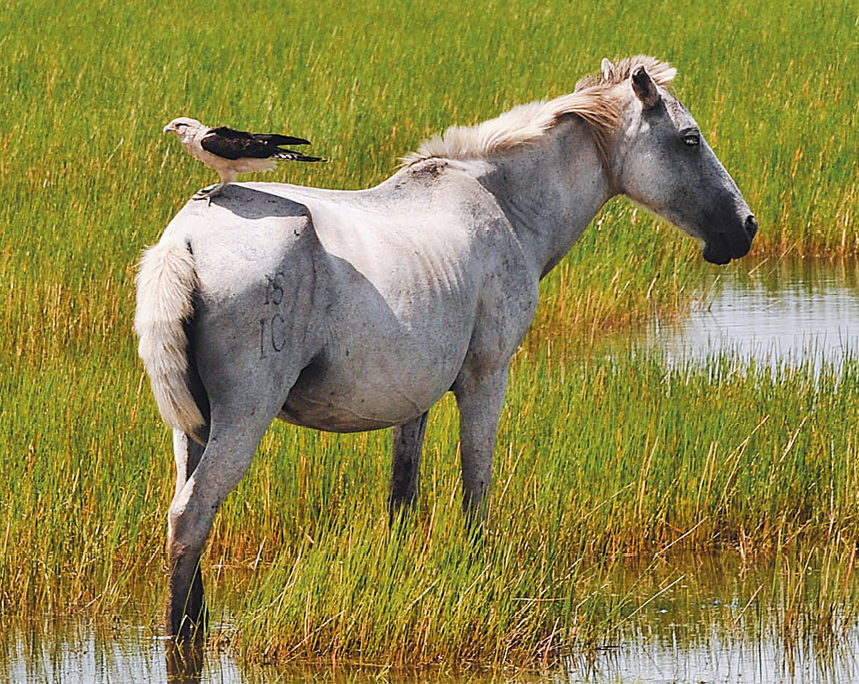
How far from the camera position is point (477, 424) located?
519 cm

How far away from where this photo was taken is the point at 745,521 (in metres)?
6.27

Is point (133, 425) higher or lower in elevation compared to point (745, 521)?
higher

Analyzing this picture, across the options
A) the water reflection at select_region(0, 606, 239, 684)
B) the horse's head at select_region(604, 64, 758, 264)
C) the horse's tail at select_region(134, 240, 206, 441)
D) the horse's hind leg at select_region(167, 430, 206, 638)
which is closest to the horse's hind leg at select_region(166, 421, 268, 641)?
the horse's hind leg at select_region(167, 430, 206, 638)

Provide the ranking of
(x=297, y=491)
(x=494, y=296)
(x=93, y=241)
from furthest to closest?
(x=93, y=241) < (x=297, y=491) < (x=494, y=296)

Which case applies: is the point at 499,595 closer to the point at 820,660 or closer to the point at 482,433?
the point at 482,433

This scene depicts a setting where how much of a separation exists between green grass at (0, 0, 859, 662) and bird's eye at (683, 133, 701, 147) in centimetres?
135

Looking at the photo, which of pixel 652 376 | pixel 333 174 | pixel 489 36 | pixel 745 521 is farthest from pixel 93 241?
pixel 489 36

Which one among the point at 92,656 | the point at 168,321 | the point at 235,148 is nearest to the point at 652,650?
the point at 92,656

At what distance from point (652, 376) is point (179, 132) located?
10.9 ft

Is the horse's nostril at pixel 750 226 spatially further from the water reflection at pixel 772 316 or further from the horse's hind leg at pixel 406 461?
the water reflection at pixel 772 316

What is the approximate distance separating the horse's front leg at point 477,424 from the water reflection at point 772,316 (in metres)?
2.80

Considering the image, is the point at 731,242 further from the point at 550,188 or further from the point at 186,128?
the point at 186,128

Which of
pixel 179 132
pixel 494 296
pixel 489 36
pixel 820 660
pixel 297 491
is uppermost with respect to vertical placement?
pixel 489 36

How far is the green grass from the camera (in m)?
4.91
